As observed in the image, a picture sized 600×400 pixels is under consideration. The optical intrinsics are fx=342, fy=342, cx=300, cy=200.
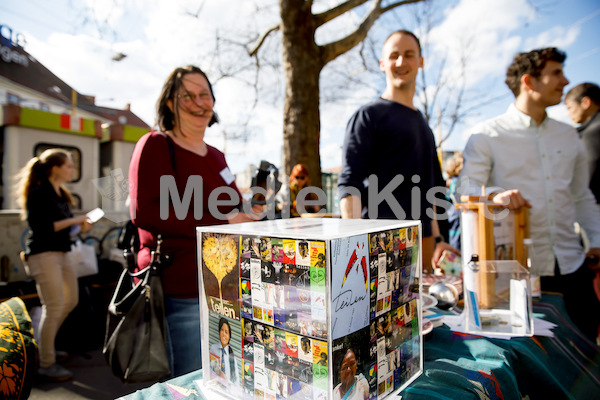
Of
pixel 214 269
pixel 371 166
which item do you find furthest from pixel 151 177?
pixel 371 166

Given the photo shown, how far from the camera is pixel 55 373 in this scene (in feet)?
8.87

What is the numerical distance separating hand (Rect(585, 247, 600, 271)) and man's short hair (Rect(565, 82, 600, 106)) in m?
1.91

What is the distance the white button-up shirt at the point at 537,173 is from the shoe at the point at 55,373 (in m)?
3.23

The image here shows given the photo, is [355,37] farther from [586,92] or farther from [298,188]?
[586,92]

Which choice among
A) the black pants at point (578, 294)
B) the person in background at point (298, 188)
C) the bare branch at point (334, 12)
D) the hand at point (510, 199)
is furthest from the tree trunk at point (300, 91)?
the hand at point (510, 199)

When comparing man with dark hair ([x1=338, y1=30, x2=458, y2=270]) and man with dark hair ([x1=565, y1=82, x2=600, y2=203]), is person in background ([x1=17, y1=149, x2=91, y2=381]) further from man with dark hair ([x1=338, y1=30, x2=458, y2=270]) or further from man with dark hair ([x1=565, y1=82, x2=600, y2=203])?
man with dark hair ([x1=565, y1=82, x2=600, y2=203])

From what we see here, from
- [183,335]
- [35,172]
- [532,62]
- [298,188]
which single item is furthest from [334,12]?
[183,335]

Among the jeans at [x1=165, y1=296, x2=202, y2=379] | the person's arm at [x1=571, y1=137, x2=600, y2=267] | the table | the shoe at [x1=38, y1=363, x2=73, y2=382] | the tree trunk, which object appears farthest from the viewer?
the tree trunk

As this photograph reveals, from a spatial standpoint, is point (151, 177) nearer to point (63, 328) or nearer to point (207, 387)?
point (207, 387)

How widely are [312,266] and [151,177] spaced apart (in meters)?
0.83

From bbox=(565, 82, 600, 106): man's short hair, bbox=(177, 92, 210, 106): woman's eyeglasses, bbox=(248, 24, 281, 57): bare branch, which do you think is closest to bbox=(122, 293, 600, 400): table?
bbox=(177, 92, 210, 106): woman's eyeglasses

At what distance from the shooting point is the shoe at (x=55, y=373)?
8.83 ft

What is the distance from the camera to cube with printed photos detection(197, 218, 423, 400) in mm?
539

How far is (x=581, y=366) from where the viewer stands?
3.76ft
